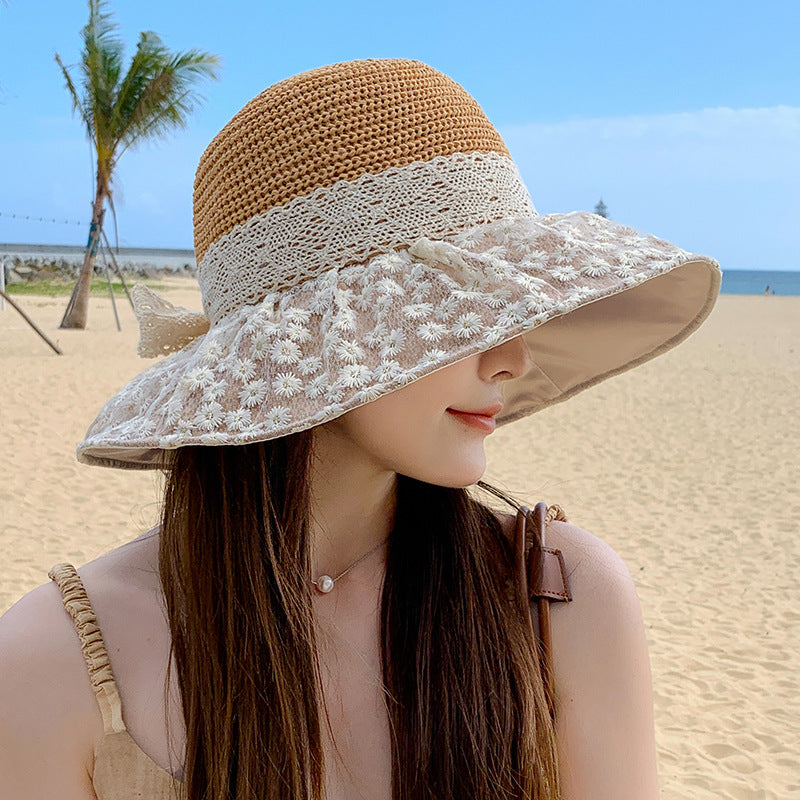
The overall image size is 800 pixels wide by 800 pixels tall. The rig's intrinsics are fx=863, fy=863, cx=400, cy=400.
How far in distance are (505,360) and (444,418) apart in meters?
0.11

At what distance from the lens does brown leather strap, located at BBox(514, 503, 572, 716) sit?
1.12 metres

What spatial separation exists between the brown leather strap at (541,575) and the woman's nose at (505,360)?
22 cm

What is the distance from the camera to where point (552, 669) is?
1121mm

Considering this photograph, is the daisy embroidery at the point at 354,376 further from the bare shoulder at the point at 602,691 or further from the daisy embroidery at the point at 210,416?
the bare shoulder at the point at 602,691

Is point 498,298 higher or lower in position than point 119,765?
higher

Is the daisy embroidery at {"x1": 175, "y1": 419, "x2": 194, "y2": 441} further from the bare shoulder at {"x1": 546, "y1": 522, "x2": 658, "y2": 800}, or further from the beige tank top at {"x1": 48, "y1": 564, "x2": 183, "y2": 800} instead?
the bare shoulder at {"x1": 546, "y1": 522, "x2": 658, "y2": 800}

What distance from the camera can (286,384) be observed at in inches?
38.6

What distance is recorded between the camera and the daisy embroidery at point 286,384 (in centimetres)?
97

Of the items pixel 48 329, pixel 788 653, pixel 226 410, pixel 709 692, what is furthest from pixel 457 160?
pixel 48 329

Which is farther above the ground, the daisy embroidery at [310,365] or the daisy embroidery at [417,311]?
the daisy embroidery at [417,311]

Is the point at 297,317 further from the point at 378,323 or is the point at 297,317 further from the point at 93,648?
the point at 93,648

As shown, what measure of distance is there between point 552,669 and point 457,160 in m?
0.66

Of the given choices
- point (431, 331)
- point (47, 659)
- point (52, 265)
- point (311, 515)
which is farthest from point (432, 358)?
point (52, 265)

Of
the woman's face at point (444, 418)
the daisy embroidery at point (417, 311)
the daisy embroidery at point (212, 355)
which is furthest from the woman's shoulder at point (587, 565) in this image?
the daisy embroidery at point (212, 355)
